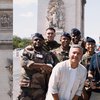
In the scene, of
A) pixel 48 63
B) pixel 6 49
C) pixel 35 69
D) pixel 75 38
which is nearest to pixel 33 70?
pixel 35 69

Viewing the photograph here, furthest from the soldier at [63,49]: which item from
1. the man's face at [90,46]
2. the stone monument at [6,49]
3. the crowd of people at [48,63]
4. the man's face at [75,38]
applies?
the stone monument at [6,49]

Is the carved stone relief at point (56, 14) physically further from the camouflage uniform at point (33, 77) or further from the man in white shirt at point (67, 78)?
the man in white shirt at point (67, 78)

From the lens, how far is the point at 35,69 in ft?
21.0

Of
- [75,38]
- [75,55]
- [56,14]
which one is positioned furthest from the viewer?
[56,14]

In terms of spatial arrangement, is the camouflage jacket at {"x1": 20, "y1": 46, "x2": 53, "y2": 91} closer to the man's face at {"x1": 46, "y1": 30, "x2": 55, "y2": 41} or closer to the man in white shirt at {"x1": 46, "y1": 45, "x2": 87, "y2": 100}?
the man's face at {"x1": 46, "y1": 30, "x2": 55, "y2": 41}

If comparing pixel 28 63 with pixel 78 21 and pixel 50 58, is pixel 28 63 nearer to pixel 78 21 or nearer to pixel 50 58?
pixel 50 58

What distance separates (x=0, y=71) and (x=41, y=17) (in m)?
16.7

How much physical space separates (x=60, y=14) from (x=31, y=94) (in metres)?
17.1

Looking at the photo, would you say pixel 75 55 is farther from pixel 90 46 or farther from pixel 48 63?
pixel 90 46

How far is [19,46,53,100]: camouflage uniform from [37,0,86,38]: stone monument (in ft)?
54.6

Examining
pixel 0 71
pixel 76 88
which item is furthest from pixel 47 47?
pixel 76 88

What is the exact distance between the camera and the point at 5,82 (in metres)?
7.02

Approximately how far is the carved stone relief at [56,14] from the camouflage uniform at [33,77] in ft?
54.5

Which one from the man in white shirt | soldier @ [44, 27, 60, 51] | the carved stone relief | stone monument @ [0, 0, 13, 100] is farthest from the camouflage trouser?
the carved stone relief
